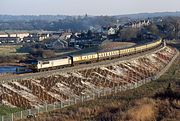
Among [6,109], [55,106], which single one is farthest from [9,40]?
[55,106]

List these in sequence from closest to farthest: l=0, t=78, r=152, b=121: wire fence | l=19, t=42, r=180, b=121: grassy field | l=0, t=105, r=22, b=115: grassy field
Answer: l=19, t=42, r=180, b=121: grassy field, l=0, t=78, r=152, b=121: wire fence, l=0, t=105, r=22, b=115: grassy field

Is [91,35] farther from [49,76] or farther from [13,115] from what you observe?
[13,115]

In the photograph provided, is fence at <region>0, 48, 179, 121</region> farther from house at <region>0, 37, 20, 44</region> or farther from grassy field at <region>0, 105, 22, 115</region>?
house at <region>0, 37, 20, 44</region>

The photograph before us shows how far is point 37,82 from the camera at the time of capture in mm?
43625

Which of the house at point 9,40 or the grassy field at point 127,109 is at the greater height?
the grassy field at point 127,109

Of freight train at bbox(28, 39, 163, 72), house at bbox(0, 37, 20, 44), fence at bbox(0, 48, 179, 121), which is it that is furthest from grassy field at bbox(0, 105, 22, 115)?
house at bbox(0, 37, 20, 44)

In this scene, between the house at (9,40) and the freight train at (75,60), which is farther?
the house at (9,40)

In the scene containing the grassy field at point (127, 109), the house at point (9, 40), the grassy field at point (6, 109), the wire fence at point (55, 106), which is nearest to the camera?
the grassy field at point (127, 109)

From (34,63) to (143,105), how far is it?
1883cm

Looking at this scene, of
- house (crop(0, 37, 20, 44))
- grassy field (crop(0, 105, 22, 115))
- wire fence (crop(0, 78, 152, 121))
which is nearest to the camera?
wire fence (crop(0, 78, 152, 121))

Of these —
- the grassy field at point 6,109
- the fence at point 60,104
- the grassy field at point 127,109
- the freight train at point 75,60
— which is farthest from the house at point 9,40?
the grassy field at point 6,109

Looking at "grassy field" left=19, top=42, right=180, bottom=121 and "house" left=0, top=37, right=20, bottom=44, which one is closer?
"grassy field" left=19, top=42, right=180, bottom=121

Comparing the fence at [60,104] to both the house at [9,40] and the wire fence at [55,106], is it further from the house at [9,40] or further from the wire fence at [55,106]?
the house at [9,40]

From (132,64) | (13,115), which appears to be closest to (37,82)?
(13,115)
